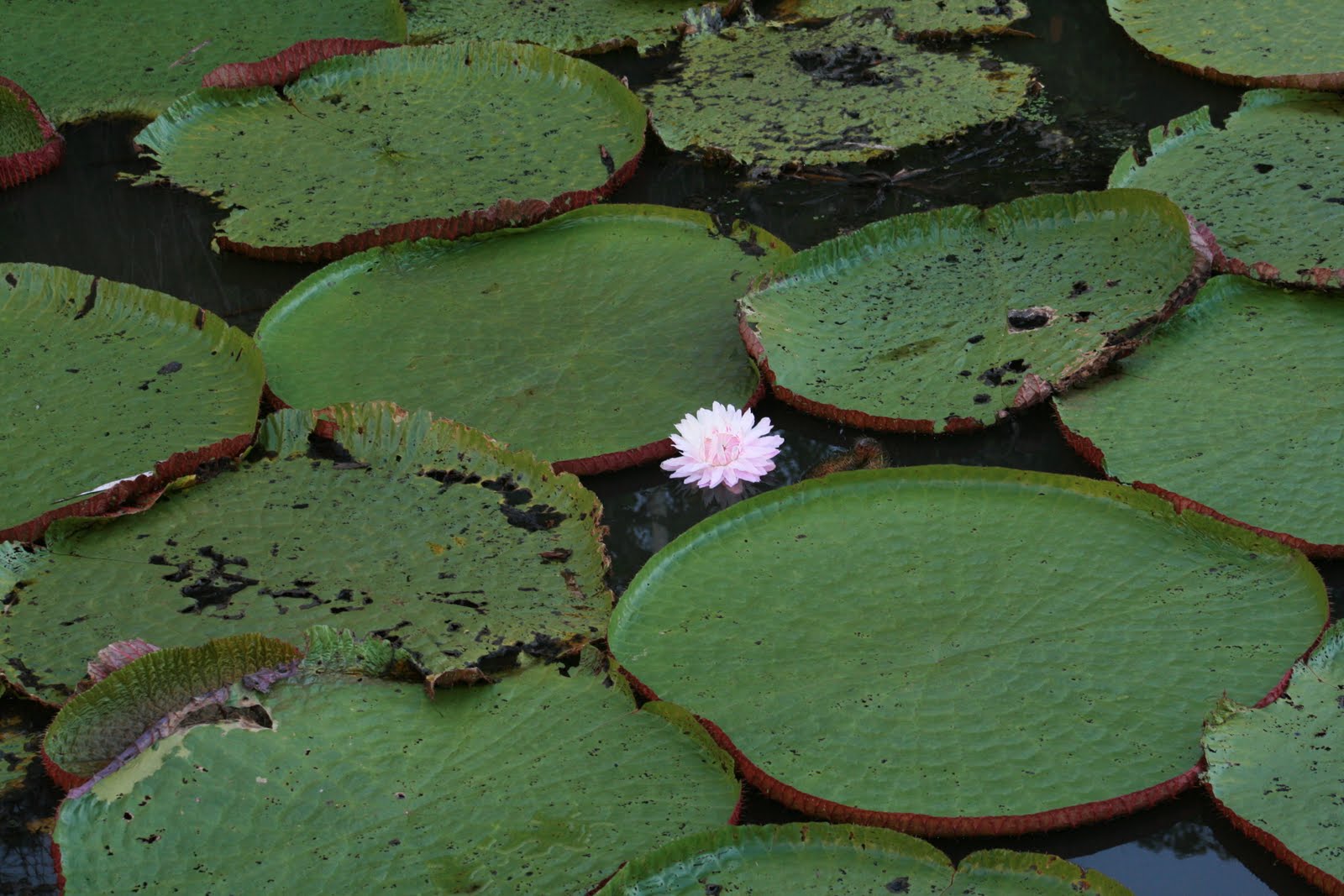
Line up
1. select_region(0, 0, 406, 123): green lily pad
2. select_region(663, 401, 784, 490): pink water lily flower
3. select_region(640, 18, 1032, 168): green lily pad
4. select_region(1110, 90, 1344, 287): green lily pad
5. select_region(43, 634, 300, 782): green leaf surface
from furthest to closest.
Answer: select_region(0, 0, 406, 123): green lily pad → select_region(640, 18, 1032, 168): green lily pad → select_region(1110, 90, 1344, 287): green lily pad → select_region(663, 401, 784, 490): pink water lily flower → select_region(43, 634, 300, 782): green leaf surface

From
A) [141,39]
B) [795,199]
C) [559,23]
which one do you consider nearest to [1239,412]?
[795,199]

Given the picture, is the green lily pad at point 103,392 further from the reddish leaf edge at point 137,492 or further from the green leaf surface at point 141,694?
the green leaf surface at point 141,694

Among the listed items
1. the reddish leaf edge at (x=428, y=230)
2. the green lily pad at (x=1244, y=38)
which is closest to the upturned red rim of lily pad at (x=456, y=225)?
the reddish leaf edge at (x=428, y=230)

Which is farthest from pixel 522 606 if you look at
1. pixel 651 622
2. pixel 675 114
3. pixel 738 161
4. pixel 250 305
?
pixel 675 114

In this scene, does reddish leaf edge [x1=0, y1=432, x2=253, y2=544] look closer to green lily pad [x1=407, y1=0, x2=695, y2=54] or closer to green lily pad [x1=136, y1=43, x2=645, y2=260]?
green lily pad [x1=136, y1=43, x2=645, y2=260]

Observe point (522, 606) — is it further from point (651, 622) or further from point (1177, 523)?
point (1177, 523)

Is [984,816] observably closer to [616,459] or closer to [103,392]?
[616,459]

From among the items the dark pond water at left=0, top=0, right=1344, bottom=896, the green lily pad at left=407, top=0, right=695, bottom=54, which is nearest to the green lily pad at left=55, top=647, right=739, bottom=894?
the dark pond water at left=0, top=0, right=1344, bottom=896
